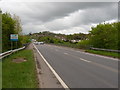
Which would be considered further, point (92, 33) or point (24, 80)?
point (92, 33)

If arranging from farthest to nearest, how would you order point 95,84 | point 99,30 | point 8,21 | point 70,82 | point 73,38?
point 73,38 → point 99,30 → point 8,21 → point 70,82 → point 95,84

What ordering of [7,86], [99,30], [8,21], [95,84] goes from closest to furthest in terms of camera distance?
[7,86]
[95,84]
[8,21]
[99,30]

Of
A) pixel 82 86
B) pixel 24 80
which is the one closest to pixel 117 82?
pixel 82 86

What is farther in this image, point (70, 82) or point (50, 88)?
point (70, 82)

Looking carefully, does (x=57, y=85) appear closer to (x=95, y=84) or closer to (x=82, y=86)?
(x=82, y=86)

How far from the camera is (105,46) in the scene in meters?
45.7

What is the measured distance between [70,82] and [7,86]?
111 inches

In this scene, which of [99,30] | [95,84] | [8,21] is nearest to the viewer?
[95,84]

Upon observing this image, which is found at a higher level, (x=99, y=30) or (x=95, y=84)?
(x=99, y=30)

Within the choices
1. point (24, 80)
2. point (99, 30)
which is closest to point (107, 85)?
point (24, 80)

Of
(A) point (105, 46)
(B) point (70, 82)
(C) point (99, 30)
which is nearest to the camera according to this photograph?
(B) point (70, 82)

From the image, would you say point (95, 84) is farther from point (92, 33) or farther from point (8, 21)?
point (92, 33)

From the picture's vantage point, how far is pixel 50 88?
25.2 ft

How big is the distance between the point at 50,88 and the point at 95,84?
1963 mm
